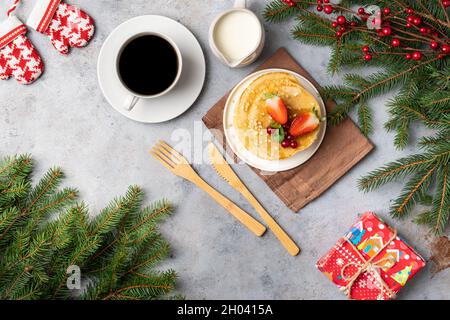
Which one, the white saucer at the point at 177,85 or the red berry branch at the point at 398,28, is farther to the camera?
the white saucer at the point at 177,85

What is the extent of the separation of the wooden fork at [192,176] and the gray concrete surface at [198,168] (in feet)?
0.07

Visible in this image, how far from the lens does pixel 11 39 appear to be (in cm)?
131

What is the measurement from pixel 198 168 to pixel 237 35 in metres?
0.36

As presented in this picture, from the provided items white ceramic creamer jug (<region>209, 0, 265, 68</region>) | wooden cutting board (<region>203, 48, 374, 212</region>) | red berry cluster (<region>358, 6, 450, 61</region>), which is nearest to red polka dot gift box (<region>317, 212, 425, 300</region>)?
wooden cutting board (<region>203, 48, 374, 212</region>)

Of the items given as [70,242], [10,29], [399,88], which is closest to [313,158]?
[399,88]

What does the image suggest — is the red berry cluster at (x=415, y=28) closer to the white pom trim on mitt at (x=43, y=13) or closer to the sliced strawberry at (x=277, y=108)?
the sliced strawberry at (x=277, y=108)

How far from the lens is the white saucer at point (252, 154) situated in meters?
1.26

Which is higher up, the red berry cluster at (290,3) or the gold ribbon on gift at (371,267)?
the red berry cluster at (290,3)

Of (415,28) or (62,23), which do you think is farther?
(62,23)

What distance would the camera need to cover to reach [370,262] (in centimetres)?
124

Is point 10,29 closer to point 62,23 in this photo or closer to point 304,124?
point 62,23

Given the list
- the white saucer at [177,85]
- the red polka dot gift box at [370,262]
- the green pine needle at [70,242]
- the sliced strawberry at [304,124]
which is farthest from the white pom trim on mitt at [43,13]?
the red polka dot gift box at [370,262]

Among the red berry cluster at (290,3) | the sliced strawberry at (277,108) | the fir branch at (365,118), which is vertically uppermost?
the red berry cluster at (290,3)
